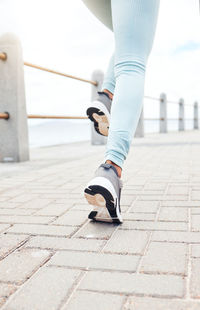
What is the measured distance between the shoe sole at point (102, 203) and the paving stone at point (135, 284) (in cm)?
37

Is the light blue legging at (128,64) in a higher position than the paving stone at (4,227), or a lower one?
higher

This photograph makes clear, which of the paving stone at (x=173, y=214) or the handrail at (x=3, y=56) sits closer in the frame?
the paving stone at (x=173, y=214)

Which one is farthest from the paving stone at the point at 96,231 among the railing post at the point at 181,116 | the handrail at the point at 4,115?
the railing post at the point at 181,116

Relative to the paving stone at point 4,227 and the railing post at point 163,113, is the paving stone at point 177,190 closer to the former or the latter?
the paving stone at point 4,227

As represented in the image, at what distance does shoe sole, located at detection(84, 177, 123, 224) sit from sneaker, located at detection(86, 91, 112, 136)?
566 mm

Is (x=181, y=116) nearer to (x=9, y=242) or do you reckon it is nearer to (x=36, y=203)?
(x=36, y=203)

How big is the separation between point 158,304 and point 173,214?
76 centimetres

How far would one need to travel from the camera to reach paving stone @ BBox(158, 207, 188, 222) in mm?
1471

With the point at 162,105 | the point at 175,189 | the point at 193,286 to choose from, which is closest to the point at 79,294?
the point at 193,286

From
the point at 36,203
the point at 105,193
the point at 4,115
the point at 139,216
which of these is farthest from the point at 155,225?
the point at 4,115

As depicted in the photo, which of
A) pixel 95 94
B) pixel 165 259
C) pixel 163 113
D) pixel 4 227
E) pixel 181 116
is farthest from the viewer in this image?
pixel 181 116

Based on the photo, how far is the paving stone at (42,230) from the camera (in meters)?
1.35

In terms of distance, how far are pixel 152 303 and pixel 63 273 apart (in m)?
0.27

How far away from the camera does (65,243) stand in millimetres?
1229
